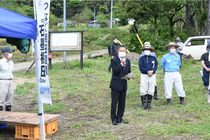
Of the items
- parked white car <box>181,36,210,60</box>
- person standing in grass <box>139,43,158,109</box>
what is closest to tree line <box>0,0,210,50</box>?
parked white car <box>181,36,210,60</box>

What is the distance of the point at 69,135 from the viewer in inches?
359

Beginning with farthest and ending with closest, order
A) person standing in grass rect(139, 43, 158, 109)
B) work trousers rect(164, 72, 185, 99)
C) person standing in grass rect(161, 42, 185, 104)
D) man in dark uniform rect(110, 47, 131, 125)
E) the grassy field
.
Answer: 1. work trousers rect(164, 72, 185, 99)
2. person standing in grass rect(161, 42, 185, 104)
3. person standing in grass rect(139, 43, 158, 109)
4. man in dark uniform rect(110, 47, 131, 125)
5. the grassy field

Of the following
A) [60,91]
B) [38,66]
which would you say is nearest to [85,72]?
[60,91]

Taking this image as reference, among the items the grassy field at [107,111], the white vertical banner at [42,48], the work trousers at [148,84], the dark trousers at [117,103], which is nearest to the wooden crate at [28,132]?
the grassy field at [107,111]

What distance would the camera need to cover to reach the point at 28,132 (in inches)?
A: 346

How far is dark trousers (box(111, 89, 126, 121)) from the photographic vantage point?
31.5 feet

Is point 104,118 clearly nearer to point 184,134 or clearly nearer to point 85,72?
point 184,134

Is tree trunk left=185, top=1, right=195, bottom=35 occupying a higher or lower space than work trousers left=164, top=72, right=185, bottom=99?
higher

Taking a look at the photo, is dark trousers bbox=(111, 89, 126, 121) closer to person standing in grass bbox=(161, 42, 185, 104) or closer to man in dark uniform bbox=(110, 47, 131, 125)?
man in dark uniform bbox=(110, 47, 131, 125)

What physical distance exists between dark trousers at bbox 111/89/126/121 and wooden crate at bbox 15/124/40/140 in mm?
1803

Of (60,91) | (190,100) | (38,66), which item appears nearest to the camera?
(38,66)

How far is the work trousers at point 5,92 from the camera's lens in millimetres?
10273

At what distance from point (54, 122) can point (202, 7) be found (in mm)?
28304

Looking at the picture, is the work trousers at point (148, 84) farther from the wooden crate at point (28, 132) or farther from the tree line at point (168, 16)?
the tree line at point (168, 16)
